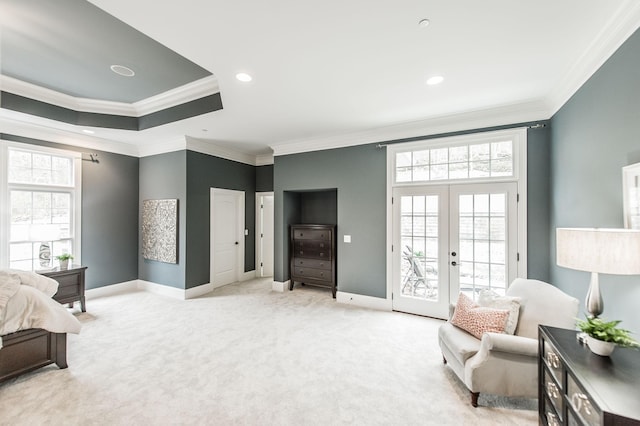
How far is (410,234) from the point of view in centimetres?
395

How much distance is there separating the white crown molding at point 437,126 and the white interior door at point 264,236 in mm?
1740

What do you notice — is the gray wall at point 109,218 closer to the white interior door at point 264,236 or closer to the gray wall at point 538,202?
the white interior door at point 264,236

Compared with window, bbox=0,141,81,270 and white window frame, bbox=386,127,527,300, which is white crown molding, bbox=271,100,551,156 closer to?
white window frame, bbox=386,127,527,300

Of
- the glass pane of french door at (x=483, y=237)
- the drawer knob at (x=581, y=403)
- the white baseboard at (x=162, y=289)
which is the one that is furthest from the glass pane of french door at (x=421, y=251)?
the white baseboard at (x=162, y=289)

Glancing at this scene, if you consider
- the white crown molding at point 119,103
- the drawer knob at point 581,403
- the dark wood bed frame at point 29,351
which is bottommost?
the dark wood bed frame at point 29,351

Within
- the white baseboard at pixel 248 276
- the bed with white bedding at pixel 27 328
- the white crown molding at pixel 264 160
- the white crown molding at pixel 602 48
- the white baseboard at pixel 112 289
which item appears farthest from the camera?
the white crown molding at pixel 264 160

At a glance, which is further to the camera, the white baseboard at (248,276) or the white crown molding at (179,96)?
the white baseboard at (248,276)

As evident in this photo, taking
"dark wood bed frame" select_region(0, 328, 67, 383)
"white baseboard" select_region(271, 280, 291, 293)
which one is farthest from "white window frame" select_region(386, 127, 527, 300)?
"dark wood bed frame" select_region(0, 328, 67, 383)

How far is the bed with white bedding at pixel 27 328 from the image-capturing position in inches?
87.8

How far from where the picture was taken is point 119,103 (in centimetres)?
403

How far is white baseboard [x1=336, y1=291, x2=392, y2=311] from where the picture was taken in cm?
410

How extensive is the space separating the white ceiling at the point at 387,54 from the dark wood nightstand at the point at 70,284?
2209mm

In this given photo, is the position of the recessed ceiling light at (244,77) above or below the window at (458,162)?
above

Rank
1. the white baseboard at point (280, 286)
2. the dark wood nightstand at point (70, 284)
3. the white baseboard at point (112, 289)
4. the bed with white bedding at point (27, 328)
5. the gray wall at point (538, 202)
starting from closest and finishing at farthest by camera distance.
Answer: the bed with white bedding at point (27, 328), the gray wall at point (538, 202), the dark wood nightstand at point (70, 284), the white baseboard at point (112, 289), the white baseboard at point (280, 286)
